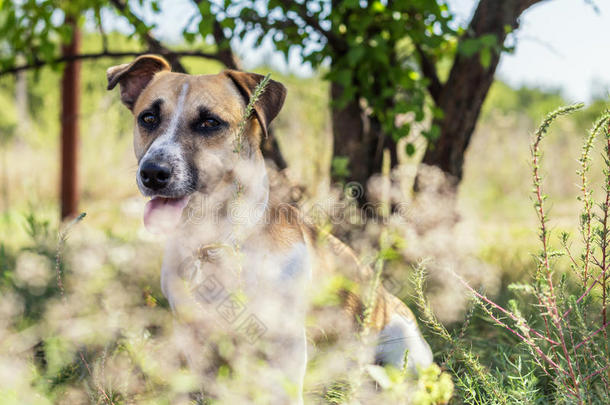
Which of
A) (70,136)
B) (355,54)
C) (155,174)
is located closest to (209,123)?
(155,174)

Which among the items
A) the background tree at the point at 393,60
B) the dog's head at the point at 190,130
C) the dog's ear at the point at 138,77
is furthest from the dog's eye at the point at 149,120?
the background tree at the point at 393,60

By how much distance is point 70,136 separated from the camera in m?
5.79

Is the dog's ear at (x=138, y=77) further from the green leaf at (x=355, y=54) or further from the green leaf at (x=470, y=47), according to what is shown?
the green leaf at (x=470, y=47)

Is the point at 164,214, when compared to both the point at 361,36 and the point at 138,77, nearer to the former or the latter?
the point at 138,77

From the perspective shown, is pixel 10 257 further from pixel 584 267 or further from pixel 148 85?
pixel 584 267

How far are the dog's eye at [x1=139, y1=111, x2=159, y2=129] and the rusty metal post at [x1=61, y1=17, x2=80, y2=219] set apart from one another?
3.87 meters

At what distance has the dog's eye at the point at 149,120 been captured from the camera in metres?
2.25

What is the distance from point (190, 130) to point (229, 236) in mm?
539

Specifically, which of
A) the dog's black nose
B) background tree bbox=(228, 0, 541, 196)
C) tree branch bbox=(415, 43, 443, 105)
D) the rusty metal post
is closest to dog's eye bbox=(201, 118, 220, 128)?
the dog's black nose

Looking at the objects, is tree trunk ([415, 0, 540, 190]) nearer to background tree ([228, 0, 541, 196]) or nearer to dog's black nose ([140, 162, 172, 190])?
background tree ([228, 0, 541, 196])

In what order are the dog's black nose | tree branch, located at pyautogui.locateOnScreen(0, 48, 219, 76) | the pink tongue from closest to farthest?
the dog's black nose, the pink tongue, tree branch, located at pyautogui.locateOnScreen(0, 48, 219, 76)

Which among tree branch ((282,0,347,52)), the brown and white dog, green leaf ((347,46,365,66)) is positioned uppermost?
tree branch ((282,0,347,52))

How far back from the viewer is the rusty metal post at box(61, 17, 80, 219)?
18.5ft

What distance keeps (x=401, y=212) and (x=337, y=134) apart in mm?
831
